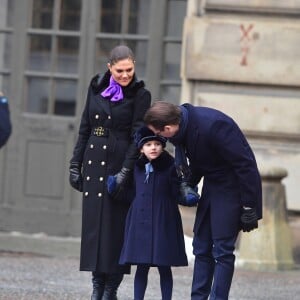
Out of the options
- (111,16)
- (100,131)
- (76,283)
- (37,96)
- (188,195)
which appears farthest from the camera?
(37,96)

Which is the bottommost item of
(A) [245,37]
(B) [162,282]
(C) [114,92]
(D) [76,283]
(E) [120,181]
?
(D) [76,283]

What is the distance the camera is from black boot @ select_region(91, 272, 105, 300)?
8.54m

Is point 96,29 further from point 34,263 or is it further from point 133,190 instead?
point 133,190

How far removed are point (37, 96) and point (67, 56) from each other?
53 centimetres

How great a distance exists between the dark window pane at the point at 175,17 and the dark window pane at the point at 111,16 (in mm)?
511

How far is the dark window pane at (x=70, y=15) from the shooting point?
498 inches

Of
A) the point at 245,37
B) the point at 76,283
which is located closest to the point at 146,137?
the point at 76,283

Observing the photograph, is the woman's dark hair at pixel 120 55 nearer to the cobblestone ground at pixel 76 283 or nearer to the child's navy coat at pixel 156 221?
the child's navy coat at pixel 156 221

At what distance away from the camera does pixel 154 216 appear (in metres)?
8.16

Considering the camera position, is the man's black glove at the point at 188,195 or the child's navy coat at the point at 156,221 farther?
the child's navy coat at the point at 156,221

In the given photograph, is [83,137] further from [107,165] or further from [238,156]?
[238,156]

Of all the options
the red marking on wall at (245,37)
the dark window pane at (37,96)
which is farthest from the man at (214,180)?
the dark window pane at (37,96)

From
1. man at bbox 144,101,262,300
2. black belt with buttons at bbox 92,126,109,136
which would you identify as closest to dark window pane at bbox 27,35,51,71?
black belt with buttons at bbox 92,126,109,136

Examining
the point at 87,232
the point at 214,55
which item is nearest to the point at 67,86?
the point at 214,55
